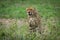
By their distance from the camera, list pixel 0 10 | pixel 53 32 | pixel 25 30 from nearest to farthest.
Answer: pixel 53 32 → pixel 25 30 → pixel 0 10

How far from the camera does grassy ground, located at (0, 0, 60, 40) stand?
568 centimetres

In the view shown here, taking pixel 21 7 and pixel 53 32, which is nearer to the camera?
pixel 53 32

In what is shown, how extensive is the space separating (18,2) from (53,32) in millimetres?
6505

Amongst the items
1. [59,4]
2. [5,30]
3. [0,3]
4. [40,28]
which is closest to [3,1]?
[0,3]

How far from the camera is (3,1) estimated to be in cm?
1234

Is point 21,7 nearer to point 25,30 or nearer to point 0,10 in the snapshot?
point 0,10

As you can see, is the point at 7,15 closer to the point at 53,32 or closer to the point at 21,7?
the point at 21,7

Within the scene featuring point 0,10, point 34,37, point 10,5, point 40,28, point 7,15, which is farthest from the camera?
point 10,5

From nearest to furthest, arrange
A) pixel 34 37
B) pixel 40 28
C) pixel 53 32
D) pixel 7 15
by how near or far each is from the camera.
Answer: pixel 34 37 < pixel 53 32 < pixel 40 28 < pixel 7 15

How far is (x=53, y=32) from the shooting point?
599 cm

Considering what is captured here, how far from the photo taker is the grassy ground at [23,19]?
568cm

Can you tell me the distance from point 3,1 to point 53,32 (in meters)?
6.59

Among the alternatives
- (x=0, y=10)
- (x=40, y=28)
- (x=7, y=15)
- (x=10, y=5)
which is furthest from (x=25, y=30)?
(x=10, y=5)

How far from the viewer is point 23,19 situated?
30.1 ft
